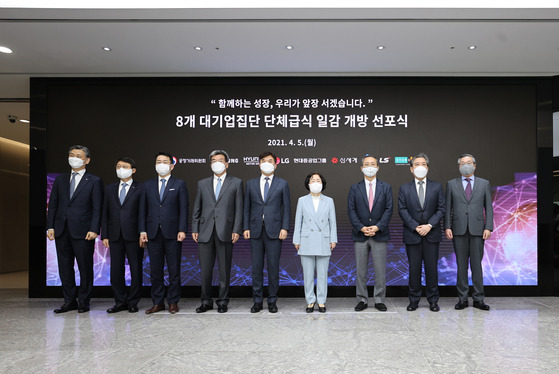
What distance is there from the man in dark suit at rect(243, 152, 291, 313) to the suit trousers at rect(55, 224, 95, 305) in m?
1.90

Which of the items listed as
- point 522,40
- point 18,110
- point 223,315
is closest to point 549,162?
point 522,40

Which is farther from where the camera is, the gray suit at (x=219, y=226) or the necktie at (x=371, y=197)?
the necktie at (x=371, y=197)

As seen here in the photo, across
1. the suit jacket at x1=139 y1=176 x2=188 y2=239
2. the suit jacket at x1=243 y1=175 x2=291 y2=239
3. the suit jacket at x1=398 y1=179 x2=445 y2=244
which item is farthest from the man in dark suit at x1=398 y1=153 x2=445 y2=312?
the suit jacket at x1=139 y1=176 x2=188 y2=239

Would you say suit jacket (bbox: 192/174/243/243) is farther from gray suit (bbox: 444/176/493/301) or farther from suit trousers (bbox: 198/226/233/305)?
gray suit (bbox: 444/176/493/301)

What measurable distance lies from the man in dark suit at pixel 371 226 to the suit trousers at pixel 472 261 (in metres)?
0.89

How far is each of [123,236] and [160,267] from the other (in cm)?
56

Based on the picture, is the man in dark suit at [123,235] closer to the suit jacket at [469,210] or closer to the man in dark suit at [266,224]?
the man in dark suit at [266,224]

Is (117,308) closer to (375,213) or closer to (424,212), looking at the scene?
(375,213)

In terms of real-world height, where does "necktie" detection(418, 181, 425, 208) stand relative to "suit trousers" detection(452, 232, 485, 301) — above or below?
above

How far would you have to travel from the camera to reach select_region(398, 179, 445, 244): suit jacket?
437cm

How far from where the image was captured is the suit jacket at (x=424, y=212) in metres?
4.37

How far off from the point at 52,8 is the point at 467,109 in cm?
522

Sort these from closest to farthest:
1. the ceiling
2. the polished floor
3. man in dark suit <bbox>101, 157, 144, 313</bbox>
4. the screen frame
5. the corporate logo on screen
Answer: the polished floor → the ceiling → man in dark suit <bbox>101, 157, 144, 313</bbox> → the screen frame → the corporate logo on screen

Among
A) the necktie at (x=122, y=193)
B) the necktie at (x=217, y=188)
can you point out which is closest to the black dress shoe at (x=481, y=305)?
the necktie at (x=217, y=188)
